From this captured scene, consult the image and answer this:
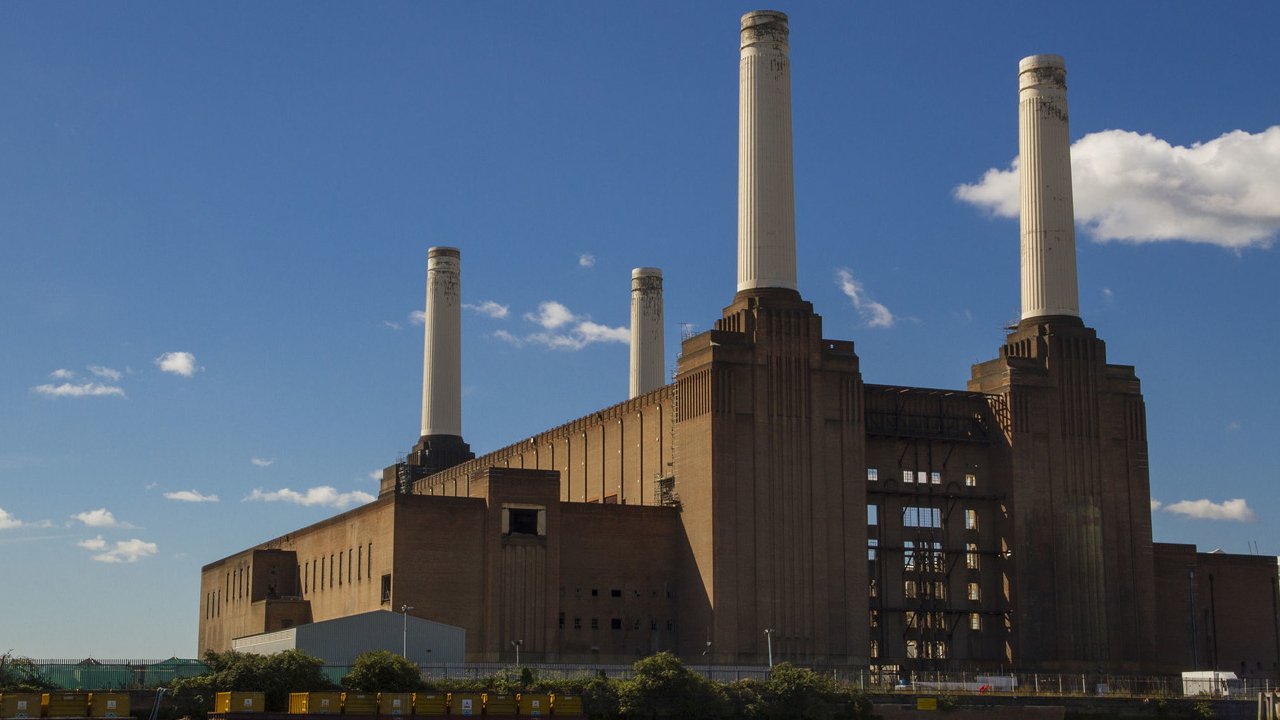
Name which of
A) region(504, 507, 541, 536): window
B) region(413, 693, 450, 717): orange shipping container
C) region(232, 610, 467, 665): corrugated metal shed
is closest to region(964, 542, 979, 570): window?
A: region(504, 507, 541, 536): window

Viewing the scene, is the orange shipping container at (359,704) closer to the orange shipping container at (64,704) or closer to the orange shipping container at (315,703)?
the orange shipping container at (315,703)

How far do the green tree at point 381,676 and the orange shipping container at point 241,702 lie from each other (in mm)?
4277

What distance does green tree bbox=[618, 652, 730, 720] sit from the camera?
80.0 m

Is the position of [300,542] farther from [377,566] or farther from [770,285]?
[770,285]

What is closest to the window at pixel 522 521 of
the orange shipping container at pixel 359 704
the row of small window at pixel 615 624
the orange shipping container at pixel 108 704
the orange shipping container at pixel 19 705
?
the row of small window at pixel 615 624

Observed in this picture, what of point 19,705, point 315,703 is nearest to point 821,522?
point 315,703

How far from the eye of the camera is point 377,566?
104062 millimetres

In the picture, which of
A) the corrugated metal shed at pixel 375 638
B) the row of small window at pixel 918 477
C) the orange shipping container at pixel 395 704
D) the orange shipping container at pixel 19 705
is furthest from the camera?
the row of small window at pixel 918 477

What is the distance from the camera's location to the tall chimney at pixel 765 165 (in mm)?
107250

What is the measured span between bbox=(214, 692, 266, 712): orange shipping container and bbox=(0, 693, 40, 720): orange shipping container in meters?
7.53

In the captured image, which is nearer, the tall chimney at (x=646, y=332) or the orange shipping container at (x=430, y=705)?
the orange shipping container at (x=430, y=705)

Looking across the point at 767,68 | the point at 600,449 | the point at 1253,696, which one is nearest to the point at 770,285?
the point at 767,68

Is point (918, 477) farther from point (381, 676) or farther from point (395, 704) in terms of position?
point (395, 704)

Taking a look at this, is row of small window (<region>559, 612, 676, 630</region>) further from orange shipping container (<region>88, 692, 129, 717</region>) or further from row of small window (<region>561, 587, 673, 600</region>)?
orange shipping container (<region>88, 692, 129, 717</region>)
